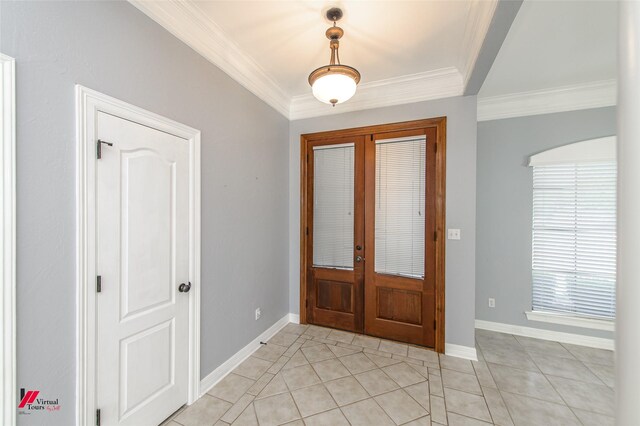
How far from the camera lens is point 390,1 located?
1.72 m

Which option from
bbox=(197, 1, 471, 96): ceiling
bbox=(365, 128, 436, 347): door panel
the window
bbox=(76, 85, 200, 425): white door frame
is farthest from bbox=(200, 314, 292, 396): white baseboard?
the window

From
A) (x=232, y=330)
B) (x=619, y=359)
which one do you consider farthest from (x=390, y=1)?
(x=232, y=330)

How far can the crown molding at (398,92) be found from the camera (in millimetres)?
2596

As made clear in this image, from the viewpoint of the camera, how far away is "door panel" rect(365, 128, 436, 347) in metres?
2.72

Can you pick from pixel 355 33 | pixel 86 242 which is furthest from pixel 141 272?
pixel 355 33

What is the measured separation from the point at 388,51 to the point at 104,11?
80.6 inches

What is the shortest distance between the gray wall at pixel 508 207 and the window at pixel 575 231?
0.11 m

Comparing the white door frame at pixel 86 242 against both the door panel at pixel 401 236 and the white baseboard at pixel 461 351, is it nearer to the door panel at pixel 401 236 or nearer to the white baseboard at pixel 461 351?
the door panel at pixel 401 236

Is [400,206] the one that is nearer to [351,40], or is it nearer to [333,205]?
[333,205]

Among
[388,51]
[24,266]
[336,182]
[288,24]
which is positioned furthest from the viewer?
[336,182]

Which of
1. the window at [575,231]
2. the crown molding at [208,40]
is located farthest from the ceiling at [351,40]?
the window at [575,231]

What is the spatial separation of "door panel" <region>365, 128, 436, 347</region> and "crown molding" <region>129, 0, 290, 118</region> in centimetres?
139

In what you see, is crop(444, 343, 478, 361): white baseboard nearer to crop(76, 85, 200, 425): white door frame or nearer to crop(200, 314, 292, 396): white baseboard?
crop(200, 314, 292, 396): white baseboard

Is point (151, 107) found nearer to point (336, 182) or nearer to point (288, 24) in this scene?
point (288, 24)
